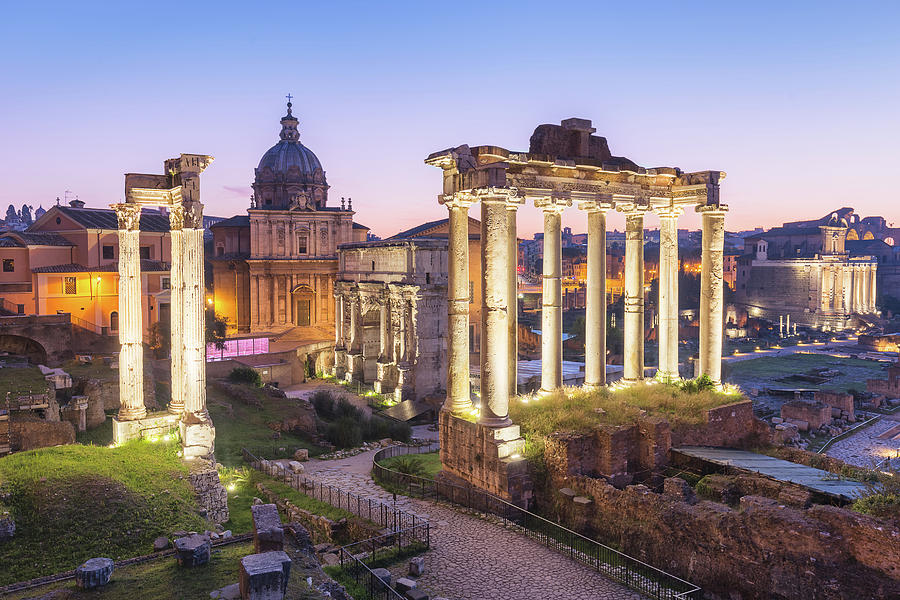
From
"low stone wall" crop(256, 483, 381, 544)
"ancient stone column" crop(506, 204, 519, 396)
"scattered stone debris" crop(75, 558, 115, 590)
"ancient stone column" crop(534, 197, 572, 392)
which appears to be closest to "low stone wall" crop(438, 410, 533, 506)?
"ancient stone column" crop(506, 204, 519, 396)

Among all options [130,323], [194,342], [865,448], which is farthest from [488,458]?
[865,448]

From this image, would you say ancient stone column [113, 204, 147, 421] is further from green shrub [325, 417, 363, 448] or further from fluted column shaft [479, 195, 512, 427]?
green shrub [325, 417, 363, 448]

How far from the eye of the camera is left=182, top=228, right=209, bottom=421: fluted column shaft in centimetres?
1680

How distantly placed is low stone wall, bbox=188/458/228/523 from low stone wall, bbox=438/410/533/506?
17.7 feet

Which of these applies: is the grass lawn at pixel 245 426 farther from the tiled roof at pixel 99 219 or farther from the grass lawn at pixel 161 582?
the tiled roof at pixel 99 219

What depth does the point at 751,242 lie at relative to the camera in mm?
107438

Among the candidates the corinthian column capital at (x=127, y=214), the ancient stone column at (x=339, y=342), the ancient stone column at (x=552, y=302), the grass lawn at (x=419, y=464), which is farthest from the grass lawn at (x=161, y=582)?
the ancient stone column at (x=339, y=342)

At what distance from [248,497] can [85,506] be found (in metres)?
4.58

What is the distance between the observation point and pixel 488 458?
1520cm

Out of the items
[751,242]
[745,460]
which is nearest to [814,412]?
[745,460]

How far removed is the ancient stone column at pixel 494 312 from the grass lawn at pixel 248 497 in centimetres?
415

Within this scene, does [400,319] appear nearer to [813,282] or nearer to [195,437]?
[195,437]

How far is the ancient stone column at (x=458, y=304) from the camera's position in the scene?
638 inches

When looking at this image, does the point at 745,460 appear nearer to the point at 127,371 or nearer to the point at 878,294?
the point at 127,371
